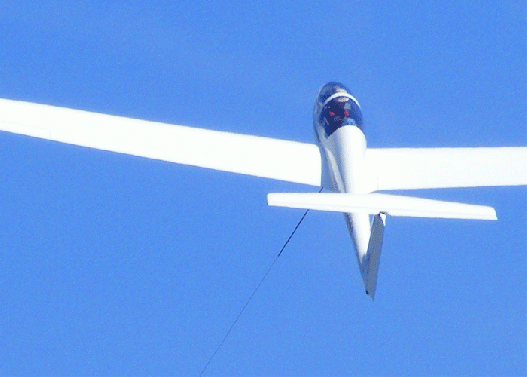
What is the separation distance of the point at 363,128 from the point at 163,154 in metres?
7.96

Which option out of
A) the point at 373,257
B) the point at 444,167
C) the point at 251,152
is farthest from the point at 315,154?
the point at 373,257

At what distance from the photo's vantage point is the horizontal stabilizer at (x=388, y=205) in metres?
21.3

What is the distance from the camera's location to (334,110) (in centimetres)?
3238

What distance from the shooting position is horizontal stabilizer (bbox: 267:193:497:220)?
840 inches

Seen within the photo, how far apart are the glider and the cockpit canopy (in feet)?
0.17

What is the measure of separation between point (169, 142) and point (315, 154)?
207 inches

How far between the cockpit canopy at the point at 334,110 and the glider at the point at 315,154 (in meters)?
0.05

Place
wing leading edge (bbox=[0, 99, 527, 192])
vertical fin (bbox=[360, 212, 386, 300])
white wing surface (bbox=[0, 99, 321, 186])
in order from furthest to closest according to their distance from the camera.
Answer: wing leading edge (bbox=[0, 99, 527, 192]) → white wing surface (bbox=[0, 99, 321, 186]) → vertical fin (bbox=[360, 212, 386, 300])

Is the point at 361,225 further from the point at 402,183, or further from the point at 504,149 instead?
the point at 504,149

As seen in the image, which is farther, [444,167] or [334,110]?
[334,110]

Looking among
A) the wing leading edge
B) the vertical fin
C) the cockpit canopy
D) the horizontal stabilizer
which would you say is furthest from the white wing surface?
the horizontal stabilizer

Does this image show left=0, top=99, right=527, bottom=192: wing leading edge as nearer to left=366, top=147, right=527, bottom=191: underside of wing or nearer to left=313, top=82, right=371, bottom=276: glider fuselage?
left=366, top=147, right=527, bottom=191: underside of wing

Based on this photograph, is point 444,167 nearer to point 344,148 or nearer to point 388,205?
point 344,148

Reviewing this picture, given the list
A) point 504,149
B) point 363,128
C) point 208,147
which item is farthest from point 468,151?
point 208,147
